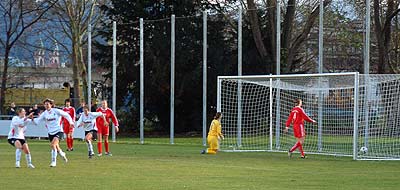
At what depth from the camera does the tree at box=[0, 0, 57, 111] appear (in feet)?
205

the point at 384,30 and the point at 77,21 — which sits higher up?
the point at 77,21

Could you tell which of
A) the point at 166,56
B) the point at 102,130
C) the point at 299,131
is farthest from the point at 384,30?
the point at 102,130

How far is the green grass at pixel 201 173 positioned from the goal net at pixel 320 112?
8.59 ft

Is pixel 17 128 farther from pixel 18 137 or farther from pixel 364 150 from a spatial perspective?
pixel 364 150

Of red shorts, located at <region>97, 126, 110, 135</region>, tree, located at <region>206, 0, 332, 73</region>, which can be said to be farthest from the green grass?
tree, located at <region>206, 0, 332, 73</region>

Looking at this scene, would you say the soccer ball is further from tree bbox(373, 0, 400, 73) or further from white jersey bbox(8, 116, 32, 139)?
tree bbox(373, 0, 400, 73)

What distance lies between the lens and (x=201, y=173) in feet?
73.9

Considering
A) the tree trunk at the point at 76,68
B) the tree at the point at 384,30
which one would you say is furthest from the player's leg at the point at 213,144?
the tree trunk at the point at 76,68

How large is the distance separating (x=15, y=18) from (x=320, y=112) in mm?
36613

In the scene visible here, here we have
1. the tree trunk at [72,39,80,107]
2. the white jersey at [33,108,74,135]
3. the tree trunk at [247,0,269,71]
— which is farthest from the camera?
the tree trunk at [72,39,80,107]

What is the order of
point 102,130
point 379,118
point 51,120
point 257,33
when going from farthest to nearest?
point 257,33 < point 102,130 < point 379,118 < point 51,120

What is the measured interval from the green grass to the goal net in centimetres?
262

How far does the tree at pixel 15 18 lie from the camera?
62.5 metres

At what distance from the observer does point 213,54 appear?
53.8 meters
